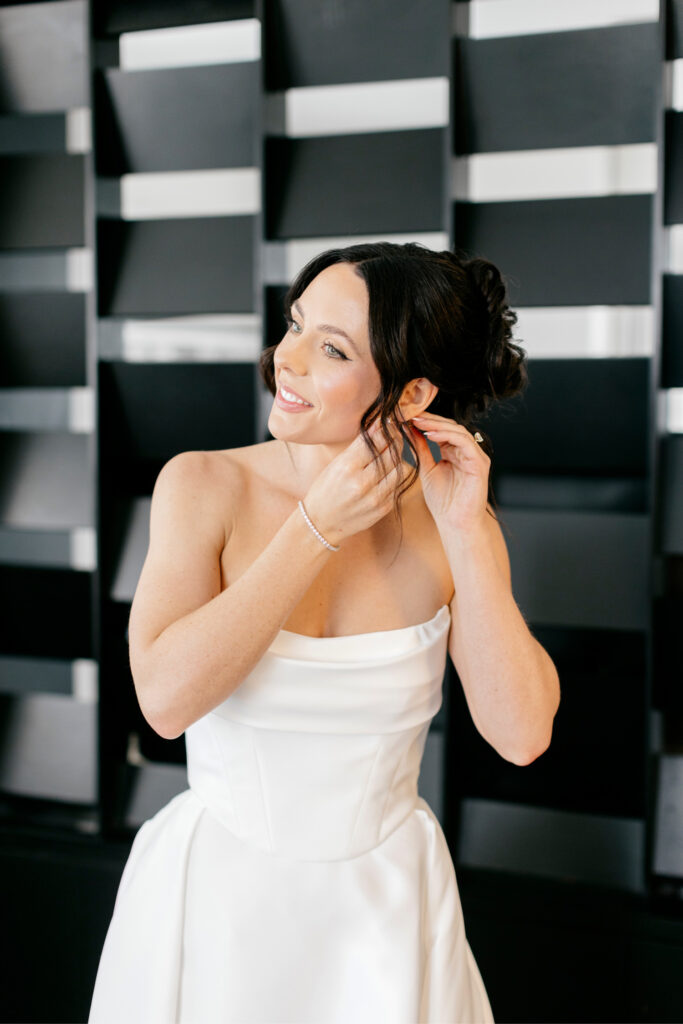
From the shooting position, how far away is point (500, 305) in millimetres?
1430

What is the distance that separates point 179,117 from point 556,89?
1.09 m

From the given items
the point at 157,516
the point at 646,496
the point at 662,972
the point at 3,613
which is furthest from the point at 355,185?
Result: the point at 662,972

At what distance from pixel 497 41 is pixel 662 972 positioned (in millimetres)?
2430

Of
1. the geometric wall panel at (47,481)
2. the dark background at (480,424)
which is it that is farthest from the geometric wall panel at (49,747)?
the geometric wall panel at (47,481)

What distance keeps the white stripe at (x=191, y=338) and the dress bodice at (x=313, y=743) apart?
5.40 feet

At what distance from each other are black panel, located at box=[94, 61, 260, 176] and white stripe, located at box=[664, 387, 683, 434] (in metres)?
1.36

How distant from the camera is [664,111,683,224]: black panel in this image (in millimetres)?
2211

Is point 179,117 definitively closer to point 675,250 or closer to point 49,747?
point 675,250

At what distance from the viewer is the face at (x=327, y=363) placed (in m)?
1.31

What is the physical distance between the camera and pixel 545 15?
2465mm

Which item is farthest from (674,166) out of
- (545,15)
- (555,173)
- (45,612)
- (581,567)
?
(45,612)

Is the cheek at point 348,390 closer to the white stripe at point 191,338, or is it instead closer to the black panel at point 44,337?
the white stripe at point 191,338

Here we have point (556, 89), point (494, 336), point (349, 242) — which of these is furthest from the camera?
point (349, 242)

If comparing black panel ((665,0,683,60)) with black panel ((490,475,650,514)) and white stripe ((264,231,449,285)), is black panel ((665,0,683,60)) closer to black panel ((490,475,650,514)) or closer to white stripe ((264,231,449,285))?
white stripe ((264,231,449,285))
